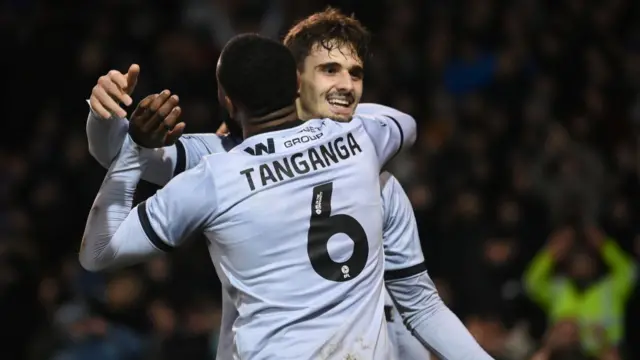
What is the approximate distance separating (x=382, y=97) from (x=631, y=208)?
83.3 inches

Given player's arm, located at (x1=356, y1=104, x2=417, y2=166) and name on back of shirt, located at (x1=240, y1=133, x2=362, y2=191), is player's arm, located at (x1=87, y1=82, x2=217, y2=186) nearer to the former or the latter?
name on back of shirt, located at (x1=240, y1=133, x2=362, y2=191)

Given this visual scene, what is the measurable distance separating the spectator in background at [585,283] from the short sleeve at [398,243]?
3.92 m

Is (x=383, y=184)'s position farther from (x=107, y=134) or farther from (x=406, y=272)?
(x=107, y=134)

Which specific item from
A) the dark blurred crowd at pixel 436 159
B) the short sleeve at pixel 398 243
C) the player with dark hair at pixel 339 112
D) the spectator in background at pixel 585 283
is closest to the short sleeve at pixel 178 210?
the player with dark hair at pixel 339 112

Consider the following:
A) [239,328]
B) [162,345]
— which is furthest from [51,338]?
[239,328]

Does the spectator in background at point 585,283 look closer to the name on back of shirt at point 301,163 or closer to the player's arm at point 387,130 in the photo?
the player's arm at point 387,130

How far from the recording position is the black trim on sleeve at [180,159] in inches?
157

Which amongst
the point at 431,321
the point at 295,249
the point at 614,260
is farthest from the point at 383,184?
the point at 614,260

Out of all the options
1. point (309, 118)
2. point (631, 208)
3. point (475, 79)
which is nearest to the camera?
point (309, 118)

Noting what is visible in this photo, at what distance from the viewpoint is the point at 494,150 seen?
929 cm

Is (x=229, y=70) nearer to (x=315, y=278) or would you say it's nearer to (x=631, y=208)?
(x=315, y=278)

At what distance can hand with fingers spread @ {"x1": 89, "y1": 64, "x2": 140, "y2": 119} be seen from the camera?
→ 11.6 feet

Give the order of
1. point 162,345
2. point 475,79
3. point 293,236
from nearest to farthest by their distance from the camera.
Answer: point 293,236
point 162,345
point 475,79

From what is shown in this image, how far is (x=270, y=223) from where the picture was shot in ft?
11.4
